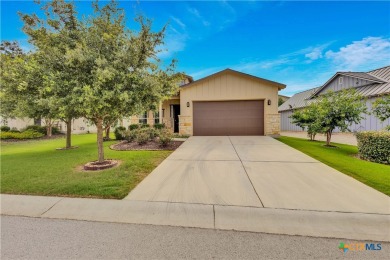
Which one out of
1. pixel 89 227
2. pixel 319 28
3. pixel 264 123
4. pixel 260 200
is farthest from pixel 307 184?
pixel 319 28

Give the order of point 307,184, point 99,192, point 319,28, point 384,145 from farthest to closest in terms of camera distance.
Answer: point 319,28 < point 384,145 < point 307,184 < point 99,192

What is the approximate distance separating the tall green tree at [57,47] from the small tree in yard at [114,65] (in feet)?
0.90

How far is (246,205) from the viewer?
10.8 ft

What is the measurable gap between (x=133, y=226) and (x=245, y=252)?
1.65 meters

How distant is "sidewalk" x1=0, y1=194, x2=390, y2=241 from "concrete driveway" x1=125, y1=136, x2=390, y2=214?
211mm

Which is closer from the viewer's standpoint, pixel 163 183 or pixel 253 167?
pixel 163 183

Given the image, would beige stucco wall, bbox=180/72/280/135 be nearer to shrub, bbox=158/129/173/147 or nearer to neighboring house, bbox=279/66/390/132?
neighboring house, bbox=279/66/390/132

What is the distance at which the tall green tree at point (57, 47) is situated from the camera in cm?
470

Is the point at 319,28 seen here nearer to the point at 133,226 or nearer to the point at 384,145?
the point at 384,145

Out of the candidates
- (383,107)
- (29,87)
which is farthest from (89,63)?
(383,107)

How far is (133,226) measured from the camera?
8.96 ft

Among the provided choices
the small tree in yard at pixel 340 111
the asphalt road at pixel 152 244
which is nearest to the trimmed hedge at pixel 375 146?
the small tree in yard at pixel 340 111

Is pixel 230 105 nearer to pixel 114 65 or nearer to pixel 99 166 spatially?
pixel 114 65

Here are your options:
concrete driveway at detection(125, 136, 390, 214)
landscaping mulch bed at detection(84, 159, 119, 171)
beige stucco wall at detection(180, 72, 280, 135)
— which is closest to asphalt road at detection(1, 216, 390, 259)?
concrete driveway at detection(125, 136, 390, 214)
